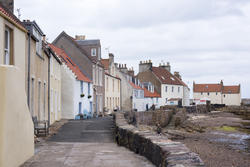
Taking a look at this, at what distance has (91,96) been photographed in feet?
111

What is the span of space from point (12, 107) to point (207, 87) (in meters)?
97.2

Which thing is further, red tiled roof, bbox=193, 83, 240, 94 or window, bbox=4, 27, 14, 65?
red tiled roof, bbox=193, 83, 240, 94

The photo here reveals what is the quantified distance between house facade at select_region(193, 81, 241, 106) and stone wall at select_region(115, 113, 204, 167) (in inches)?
3576

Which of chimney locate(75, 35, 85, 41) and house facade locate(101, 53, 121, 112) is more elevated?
chimney locate(75, 35, 85, 41)

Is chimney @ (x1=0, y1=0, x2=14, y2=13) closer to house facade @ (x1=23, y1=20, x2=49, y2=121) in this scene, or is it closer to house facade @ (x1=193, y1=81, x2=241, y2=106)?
house facade @ (x1=23, y1=20, x2=49, y2=121)

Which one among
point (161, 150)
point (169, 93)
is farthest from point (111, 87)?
point (161, 150)

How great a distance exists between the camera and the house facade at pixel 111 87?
4269 cm

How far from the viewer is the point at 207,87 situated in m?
101

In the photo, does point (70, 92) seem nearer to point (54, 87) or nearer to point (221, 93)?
point (54, 87)

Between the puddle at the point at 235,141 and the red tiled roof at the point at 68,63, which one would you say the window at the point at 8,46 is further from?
the red tiled roof at the point at 68,63

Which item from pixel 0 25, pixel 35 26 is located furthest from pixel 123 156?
pixel 35 26

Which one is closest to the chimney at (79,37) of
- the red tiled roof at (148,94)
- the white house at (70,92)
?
the white house at (70,92)

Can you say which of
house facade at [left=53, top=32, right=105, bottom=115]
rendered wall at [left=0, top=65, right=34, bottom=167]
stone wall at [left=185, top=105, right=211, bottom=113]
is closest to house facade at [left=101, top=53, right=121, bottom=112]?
house facade at [left=53, top=32, right=105, bottom=115]

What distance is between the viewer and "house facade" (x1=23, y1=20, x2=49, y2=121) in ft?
50.4
